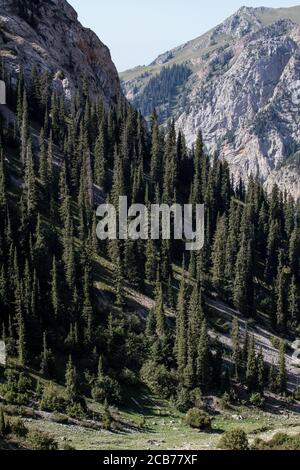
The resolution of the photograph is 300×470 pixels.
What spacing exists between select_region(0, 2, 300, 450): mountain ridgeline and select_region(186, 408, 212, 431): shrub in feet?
23.9

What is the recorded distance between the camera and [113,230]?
406 ft

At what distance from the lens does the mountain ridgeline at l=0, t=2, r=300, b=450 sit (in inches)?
3526

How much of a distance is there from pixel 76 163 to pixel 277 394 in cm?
7667

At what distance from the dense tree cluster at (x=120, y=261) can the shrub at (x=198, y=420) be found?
7312 mm

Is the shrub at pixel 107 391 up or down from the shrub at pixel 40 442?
down

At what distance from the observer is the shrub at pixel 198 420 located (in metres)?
80.4

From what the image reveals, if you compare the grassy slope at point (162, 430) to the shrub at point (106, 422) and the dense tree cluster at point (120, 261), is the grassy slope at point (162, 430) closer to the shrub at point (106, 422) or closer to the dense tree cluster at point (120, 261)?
the shrub at point (106, 422)

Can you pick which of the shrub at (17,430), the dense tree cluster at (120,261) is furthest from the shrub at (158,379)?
the shrub at (17,430)

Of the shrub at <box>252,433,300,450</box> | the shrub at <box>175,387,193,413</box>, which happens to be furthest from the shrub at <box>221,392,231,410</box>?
the shrub at <box>252,433,300,450</box>

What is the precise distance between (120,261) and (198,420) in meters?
44.8

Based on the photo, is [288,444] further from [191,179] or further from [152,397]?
[191,179]

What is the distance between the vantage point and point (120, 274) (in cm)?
11200

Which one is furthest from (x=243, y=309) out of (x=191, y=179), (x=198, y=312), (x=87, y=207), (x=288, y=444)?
(x=288, y=444)

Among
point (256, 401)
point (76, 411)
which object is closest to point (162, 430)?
point (76, 411)
